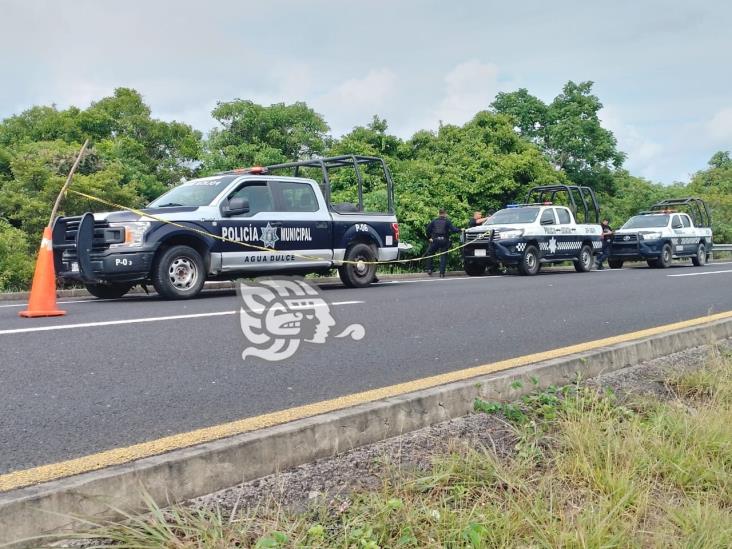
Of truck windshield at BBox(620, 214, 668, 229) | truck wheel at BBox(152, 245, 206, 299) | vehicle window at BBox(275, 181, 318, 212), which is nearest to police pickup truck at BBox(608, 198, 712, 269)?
truck windshield at BBox(620, 214, 668, 229)

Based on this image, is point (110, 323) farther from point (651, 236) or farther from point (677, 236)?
point (677, 236)

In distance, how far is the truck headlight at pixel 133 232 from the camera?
10.1 m

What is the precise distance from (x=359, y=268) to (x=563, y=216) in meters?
9.27

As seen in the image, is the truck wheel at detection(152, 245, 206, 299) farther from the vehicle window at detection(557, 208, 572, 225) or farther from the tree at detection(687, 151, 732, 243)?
the tree at detection(687, 151, 732, 243)

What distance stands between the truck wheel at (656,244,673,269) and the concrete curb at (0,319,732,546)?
2061cm

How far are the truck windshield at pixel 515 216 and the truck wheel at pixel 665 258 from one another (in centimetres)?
645

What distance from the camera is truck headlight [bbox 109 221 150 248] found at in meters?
10.1

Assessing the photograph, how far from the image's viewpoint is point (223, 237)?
10930mm

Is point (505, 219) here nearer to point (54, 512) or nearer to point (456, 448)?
point (456, 448)

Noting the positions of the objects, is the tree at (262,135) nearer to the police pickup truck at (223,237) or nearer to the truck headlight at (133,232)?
the police pickup truck at (223,237)

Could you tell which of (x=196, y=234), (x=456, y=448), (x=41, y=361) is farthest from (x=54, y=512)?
(x=196, y=234)

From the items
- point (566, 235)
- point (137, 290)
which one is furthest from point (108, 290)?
point (566, 235)

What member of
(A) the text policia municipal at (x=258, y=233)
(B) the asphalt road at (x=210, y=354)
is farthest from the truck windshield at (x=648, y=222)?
(A) the text policia municipal at (x=258, y=233)

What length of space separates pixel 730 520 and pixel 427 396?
4.90ft
